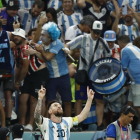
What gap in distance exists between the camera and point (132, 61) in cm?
848

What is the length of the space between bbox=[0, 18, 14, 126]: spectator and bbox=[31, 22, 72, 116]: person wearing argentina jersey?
56 cm

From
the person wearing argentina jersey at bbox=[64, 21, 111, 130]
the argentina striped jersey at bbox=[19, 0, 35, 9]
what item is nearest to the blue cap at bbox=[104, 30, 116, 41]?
the person wearing argentina jersey at bbox=[64, 21, 111, 130]

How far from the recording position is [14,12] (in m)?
9.61

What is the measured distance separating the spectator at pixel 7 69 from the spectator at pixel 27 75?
0.85 feet

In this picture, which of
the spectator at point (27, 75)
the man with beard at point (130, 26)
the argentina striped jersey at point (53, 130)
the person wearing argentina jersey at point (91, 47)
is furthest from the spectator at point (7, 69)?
the man with beard at point (130, 26)

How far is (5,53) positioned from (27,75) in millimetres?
709

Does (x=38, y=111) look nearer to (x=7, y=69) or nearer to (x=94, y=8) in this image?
(x=7, y=69)

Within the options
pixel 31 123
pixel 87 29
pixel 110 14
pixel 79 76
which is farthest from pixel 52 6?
pixel 31 123

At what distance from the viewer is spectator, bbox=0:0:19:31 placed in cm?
958

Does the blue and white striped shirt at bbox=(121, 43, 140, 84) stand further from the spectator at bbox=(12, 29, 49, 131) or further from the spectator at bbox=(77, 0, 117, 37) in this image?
the spectator at bbox=(77, 0, 117, 37)

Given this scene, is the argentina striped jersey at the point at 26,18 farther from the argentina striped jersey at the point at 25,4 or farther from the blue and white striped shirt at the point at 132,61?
the blue and white striped shirt at the point at 132,61

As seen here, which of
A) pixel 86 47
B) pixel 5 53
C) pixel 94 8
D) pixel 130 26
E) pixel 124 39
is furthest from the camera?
pixel 130 26

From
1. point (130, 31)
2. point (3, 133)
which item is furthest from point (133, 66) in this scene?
point (3, 133)

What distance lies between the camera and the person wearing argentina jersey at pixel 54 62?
834 centimetres
